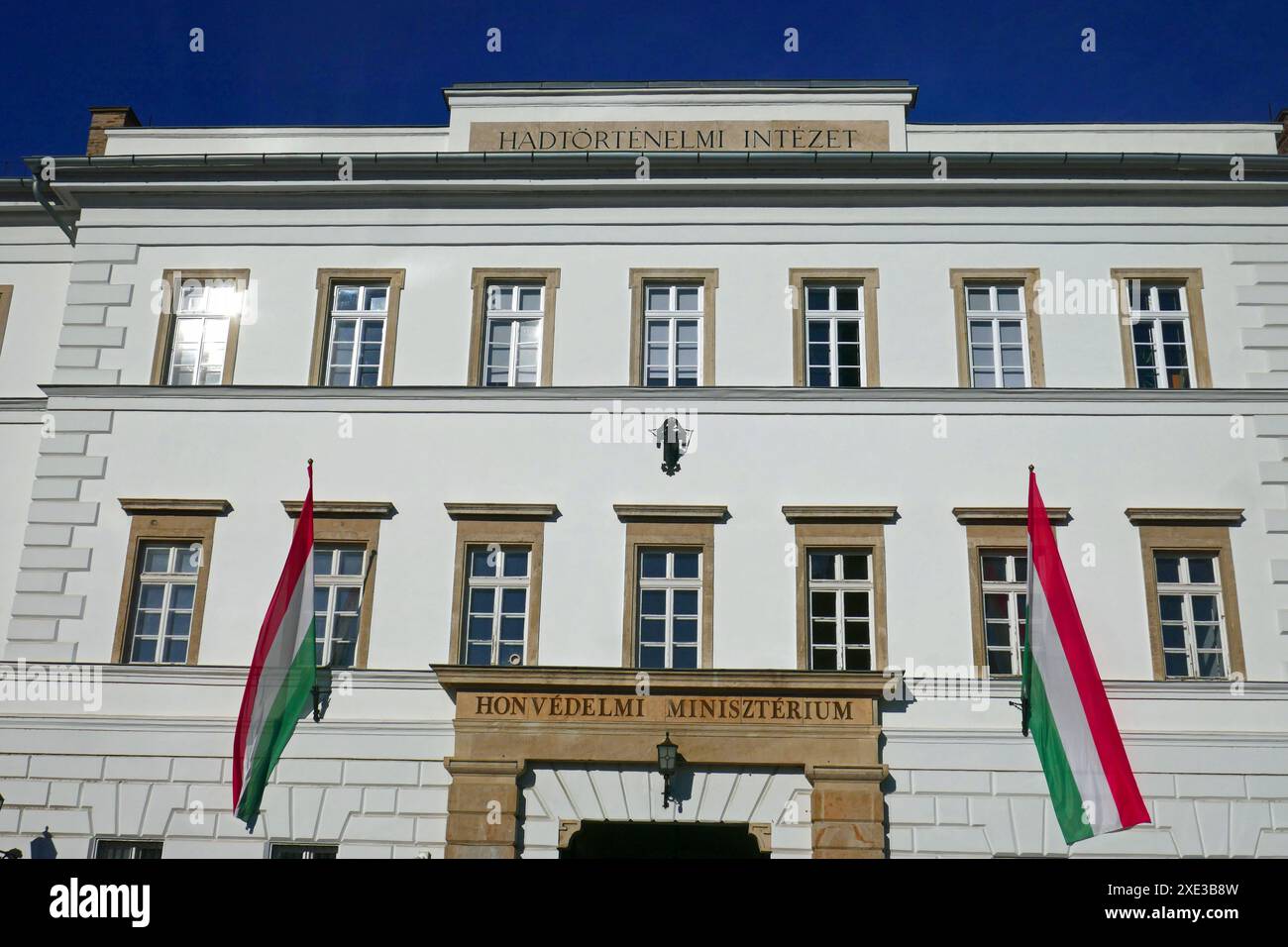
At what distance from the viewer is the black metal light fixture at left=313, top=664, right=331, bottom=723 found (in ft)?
51.2

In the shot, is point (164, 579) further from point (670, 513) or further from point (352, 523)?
point (670, 513)

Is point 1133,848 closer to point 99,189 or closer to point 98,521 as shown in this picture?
point 98,521

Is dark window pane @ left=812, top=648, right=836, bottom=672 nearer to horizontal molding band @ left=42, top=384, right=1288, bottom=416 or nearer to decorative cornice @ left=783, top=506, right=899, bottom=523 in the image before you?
decorative cornice @ left=783, top=506, right=899, bottom=523

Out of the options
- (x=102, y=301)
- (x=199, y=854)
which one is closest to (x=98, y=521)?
(x=102, y=301)

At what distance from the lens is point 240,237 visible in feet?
58.5

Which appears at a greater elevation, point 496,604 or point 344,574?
point 344,574

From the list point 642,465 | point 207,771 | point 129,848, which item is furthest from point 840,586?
point 129,848

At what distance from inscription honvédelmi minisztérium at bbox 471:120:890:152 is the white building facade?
0.23ft

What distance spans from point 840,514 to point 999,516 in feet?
5.78

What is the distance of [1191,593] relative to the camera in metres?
15.8

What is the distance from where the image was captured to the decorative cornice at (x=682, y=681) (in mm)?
15227

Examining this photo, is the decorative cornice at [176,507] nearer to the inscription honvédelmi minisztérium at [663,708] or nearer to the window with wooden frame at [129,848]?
the window with wooden frame at [129,848]

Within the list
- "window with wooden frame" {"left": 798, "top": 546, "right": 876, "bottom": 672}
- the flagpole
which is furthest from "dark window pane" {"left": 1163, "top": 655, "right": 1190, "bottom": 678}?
"window with wooden frame" {"left": 798, "top": 546, "right": 876, "bottom": 672}

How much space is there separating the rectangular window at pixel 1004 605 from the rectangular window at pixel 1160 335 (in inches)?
108
